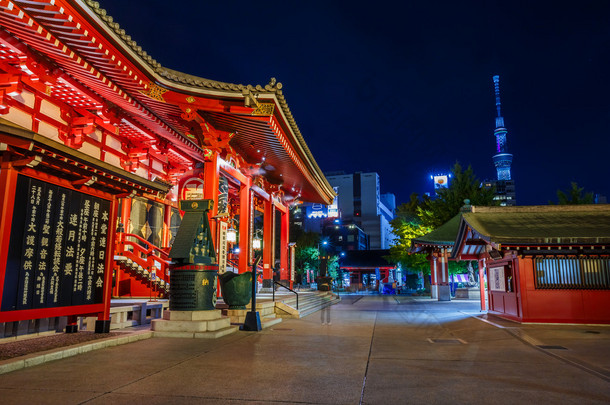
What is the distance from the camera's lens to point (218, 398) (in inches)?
174

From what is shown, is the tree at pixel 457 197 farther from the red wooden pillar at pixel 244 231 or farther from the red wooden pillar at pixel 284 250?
the red wooden pillar at pixel 244 231

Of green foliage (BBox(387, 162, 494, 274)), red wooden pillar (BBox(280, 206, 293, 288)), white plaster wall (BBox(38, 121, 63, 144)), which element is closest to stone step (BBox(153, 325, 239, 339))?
white plaster wall (BBox(38, 121, 63, 144))

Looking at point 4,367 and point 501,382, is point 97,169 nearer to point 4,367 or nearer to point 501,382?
point 4,367

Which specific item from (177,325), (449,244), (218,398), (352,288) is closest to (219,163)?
(177,325)

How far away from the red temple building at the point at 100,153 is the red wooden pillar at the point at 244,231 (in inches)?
2.3

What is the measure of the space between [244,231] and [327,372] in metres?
11.7

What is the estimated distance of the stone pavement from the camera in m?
4.50

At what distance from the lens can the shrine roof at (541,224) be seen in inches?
477

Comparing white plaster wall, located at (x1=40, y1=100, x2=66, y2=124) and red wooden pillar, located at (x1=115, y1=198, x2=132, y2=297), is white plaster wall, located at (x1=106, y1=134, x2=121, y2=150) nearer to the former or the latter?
white plaster wall, located at (x1=40, y1=100, x2=66, y2=124)

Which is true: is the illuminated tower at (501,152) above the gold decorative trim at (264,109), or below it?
above

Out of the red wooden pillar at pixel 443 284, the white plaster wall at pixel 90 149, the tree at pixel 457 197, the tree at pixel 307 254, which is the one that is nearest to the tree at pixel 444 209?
the tree at pixel 457 197

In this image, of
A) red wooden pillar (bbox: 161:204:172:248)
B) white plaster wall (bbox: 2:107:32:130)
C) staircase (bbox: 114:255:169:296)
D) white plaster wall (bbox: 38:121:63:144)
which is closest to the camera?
white plaster wall (bbox: 2:107:32:130)

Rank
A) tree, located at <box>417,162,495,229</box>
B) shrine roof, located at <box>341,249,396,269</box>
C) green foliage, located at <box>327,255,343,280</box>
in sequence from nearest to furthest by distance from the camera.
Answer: tree, located at <box>417,162,495,229</box>
shrine roof, located at <box>341,249,396,269</box>
green foliage, located at <box>327,255,343,280</box>

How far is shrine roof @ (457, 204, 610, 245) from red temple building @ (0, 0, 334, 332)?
24.5ft
